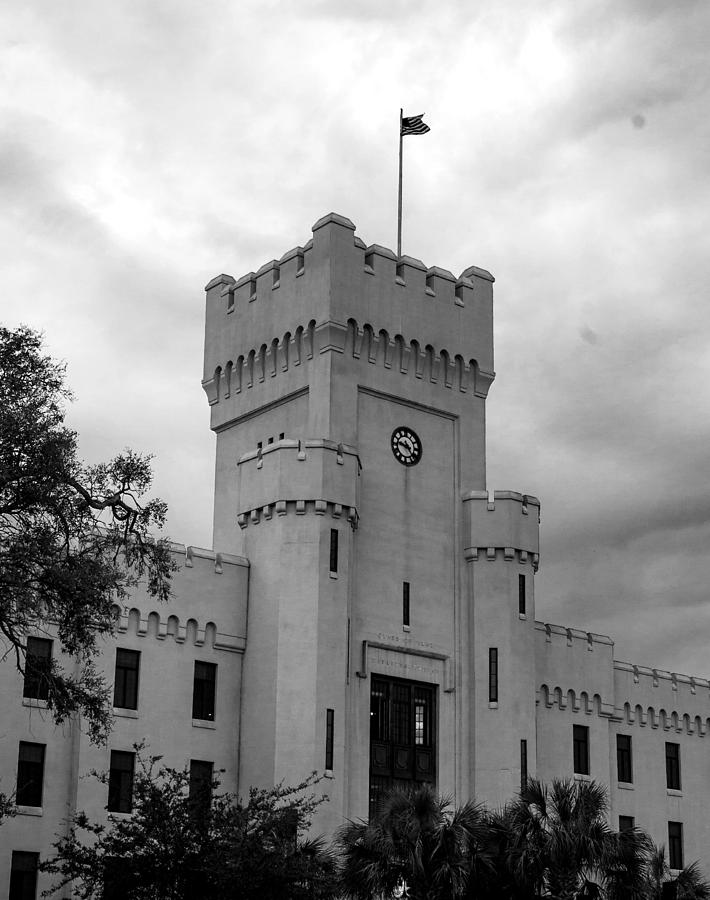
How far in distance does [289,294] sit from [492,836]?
68.3 feet

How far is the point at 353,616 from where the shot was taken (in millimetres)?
44156

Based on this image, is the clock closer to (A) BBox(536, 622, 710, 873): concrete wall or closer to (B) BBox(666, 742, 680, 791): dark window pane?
(A) BBox(536, 622, 710, 873): concrete wall

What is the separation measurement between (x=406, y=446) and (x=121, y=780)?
1448 cm

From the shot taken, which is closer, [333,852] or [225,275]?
[333,852]

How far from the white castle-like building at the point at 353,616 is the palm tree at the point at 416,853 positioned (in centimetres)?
767

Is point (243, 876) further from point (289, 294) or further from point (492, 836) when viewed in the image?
point (289, 294)

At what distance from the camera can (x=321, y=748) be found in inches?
1624

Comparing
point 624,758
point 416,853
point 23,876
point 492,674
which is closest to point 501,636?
point 492,674

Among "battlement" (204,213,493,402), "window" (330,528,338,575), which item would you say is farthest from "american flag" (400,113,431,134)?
"window" (330,528,338,575)

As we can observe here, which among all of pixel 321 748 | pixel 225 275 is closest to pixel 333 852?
pixel 321 748

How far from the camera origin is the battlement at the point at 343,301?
1850 inches

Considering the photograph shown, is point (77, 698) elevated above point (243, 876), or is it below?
above

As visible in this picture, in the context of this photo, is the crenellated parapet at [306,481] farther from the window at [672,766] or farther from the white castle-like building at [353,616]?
the window at [672,766]

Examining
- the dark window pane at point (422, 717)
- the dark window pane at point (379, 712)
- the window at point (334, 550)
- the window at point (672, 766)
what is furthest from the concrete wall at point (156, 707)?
the window at point (672, 766)
